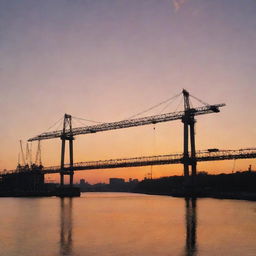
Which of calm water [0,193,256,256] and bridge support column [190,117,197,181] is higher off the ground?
bridge support column [190,117,197,181]

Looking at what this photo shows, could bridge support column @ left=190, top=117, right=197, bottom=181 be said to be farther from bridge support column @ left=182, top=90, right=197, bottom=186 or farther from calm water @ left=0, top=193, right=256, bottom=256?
calm water @ left=0, top=193, right=256, bottom=256

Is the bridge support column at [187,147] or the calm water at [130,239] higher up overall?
the bridge support column at [187,147]

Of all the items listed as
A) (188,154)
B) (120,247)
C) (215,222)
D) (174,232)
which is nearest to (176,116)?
(188,154)

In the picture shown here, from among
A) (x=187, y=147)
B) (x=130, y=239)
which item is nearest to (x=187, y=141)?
(x=187, y=147)

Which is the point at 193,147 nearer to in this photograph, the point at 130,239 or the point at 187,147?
the point at 187,147

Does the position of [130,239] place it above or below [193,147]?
below

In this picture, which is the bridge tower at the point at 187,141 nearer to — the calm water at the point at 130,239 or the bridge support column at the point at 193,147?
the bridge support column at the point at 193,147

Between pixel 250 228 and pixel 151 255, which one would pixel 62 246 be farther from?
pixel 250 228

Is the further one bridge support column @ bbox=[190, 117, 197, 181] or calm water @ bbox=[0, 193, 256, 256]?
bridge support column @ bbox=[190, 117, 197, 181]

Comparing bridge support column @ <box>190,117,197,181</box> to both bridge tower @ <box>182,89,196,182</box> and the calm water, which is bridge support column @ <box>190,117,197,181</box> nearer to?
bridge tower @ <box>182,89,196,182</box>

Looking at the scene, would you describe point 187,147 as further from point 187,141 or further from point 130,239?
point 130,239

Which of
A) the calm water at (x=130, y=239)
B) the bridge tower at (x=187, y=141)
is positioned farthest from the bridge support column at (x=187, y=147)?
the calm water at (x=130, y=239)

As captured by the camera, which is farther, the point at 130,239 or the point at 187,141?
the point at 187,141

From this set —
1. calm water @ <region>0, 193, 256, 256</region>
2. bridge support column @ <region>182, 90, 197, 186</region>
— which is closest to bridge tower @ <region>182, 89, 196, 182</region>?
bridge support column @ <region>182, 90, 197, 186</region>
